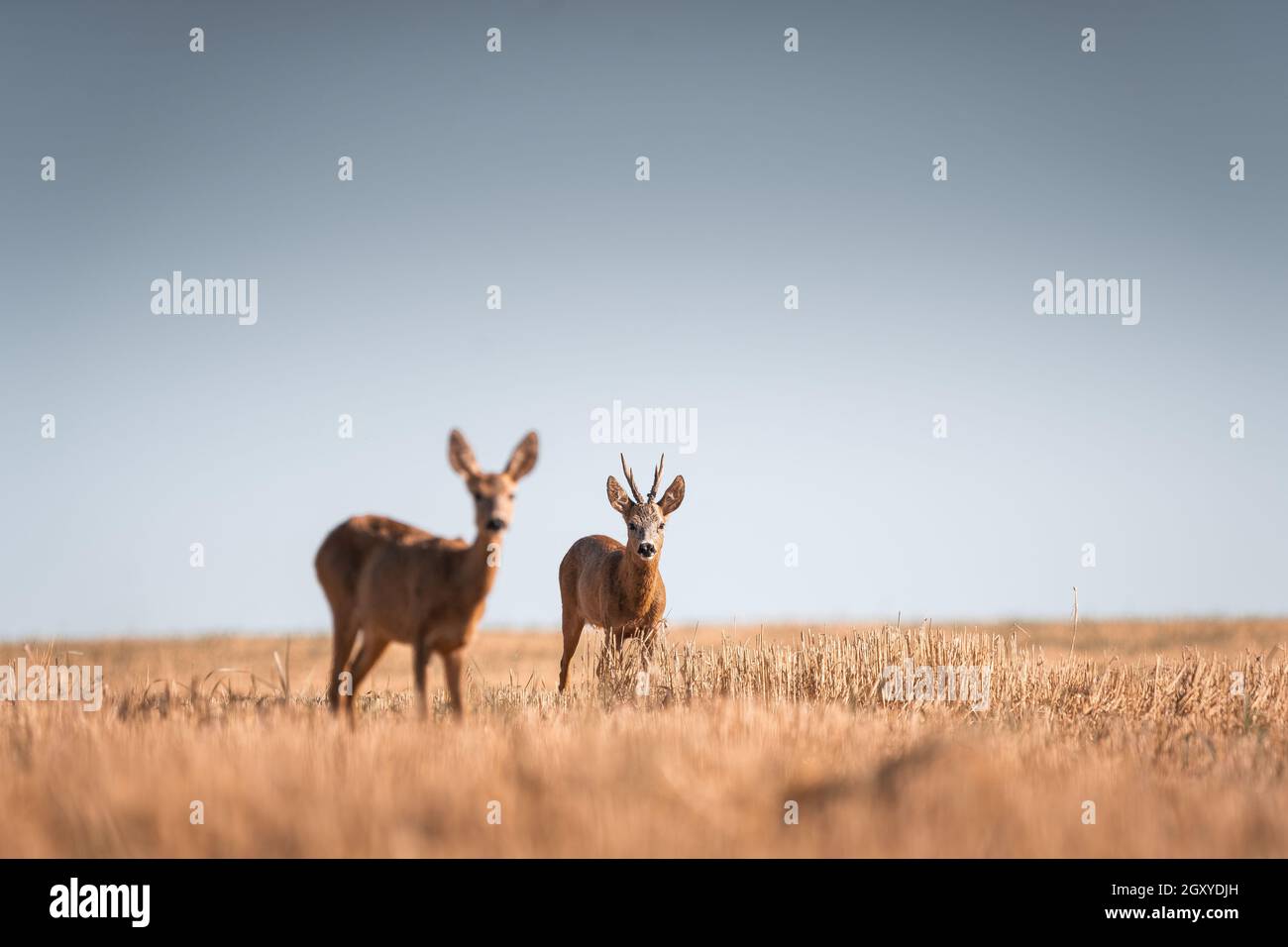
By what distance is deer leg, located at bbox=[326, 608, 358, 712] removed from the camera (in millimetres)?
7945

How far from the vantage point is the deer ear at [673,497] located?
1368 cm

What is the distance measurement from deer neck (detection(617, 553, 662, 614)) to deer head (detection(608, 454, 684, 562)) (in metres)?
0.10

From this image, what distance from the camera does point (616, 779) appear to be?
18.4 feet

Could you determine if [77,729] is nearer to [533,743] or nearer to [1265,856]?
[533,743]

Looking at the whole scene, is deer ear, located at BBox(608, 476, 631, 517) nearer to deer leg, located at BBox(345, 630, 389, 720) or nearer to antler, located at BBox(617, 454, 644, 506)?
antler, located at BBox(617, 454, 644, 506)

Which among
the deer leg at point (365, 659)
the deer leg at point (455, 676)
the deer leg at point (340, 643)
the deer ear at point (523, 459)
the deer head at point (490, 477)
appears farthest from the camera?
the deer leg at point (340, 643)

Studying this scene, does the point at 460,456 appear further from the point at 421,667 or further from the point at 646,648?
the point at 646,648

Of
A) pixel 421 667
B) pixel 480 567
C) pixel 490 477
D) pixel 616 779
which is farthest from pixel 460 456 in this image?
pixel 616 779

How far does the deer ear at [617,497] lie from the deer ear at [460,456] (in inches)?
266

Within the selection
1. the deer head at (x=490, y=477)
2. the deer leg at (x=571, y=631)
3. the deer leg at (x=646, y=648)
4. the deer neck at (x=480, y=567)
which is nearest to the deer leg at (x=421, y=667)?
the deer neck at (x=480, y=567)

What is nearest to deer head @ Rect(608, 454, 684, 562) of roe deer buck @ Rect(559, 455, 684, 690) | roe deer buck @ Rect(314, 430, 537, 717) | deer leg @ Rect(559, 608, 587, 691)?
roe deer buck @ Rect(559, 455, 684, 690)

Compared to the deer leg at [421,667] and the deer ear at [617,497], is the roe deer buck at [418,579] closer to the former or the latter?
the deer leg at [421,667]
